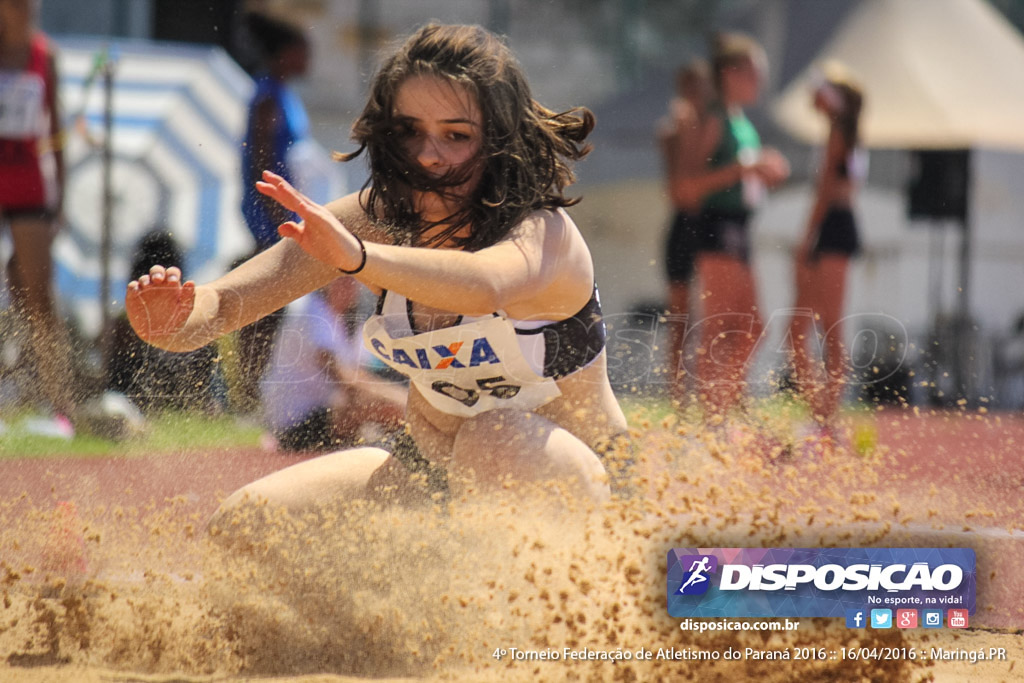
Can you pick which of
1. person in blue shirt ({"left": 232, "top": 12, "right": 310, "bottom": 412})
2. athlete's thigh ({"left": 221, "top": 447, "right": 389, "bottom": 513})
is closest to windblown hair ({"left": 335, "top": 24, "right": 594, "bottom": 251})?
person in blue shirt ({"left": 232, "top": 12, "right": 310, "bottom": 412})

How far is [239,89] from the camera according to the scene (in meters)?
2.50

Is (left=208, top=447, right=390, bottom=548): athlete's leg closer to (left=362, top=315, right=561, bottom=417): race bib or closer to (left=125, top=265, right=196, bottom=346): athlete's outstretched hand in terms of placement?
(left=362, top=315, right=561, bottom=417): race bib

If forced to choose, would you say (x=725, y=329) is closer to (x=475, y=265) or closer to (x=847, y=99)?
(x=847, y=99)

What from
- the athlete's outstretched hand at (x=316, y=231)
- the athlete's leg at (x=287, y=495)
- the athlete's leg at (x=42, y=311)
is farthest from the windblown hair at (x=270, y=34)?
the athlete's leg at (x=287, y=495)

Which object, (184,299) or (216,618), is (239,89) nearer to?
(184,299)

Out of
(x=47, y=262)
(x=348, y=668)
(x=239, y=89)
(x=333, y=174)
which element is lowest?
(x=348, y=668)

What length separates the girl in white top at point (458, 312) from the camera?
1.97 m

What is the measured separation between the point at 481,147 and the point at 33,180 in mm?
1347

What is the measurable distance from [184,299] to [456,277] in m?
0.55

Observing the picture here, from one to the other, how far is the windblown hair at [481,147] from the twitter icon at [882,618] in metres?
1.02

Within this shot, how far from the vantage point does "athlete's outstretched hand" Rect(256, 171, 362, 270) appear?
5.34ft

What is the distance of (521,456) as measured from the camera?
1.96 m

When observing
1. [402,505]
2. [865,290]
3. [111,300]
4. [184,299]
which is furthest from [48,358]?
[865,290]

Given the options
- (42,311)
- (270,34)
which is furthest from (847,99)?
(42,311)
